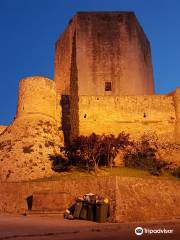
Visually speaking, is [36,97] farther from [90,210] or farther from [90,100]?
[90,210]

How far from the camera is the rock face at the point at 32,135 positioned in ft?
71.0

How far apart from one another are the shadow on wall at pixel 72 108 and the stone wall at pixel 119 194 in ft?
24.5

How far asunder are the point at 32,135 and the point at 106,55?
9127 millimetres

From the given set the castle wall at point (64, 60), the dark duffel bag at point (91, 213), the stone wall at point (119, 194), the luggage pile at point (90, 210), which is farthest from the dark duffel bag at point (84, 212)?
the castle wall at point (64, 60)

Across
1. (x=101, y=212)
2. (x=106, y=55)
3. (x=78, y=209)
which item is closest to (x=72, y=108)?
(x=106, y=55)

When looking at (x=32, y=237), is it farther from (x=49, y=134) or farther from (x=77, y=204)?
(x=49, y=134)

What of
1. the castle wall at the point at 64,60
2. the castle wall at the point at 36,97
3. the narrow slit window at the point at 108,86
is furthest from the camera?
the castle wall at the point at 64,60

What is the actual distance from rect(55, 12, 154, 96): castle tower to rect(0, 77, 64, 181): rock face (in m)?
2.77

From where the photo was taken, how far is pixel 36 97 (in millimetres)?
26016

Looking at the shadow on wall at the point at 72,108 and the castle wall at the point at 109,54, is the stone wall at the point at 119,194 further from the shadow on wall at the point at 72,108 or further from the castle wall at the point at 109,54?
the castle wall at the point at 109,54

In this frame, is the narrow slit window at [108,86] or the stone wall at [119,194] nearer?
the stone wall at [119,194]

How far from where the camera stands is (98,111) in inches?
1016

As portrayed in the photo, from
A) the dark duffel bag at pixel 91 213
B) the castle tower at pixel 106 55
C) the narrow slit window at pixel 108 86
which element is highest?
the castle tower at pixel 106 55

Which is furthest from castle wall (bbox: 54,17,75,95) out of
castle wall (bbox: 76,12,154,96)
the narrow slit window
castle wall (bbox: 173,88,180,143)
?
castle wall (bbox: 173,88,180,143)
